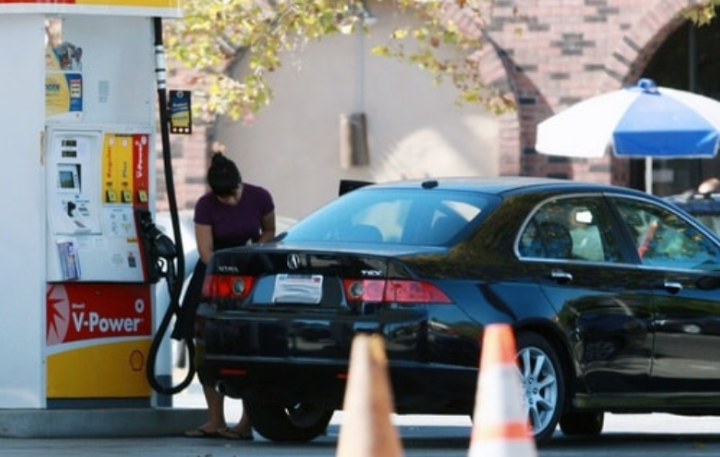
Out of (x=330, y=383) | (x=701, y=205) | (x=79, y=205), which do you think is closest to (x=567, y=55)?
(x=701, y=205)

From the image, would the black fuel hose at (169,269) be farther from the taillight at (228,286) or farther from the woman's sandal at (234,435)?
the taillight at (228,286)

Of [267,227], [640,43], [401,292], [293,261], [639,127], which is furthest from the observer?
[640,43]

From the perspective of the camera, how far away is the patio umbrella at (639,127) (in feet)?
60.5

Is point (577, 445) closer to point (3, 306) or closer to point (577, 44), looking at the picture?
point (3, 306)

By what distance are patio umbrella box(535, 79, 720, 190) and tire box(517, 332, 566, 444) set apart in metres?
6.76

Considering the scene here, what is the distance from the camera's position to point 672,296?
41.0 feet

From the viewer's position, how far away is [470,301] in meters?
11.5

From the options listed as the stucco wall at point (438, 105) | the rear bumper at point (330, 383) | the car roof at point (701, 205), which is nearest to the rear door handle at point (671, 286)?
the rear bumper at point (330, 383)

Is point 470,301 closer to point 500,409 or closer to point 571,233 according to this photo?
point 571,233

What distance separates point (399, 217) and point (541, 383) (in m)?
1.22

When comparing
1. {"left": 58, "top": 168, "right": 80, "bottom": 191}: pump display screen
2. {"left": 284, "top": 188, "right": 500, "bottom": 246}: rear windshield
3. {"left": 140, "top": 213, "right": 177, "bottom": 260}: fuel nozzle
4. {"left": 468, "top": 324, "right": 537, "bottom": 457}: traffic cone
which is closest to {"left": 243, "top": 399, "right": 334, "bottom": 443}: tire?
{"left": 284, "top": 188, "right": 500, "bottom": 246}: rear windshield

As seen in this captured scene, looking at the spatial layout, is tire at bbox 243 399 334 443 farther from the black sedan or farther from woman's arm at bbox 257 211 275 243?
woman's arm at bbox 257 211 275 243

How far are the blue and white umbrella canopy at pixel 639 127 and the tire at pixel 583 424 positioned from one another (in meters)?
5.09

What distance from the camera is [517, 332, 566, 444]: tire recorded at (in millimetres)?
11672
